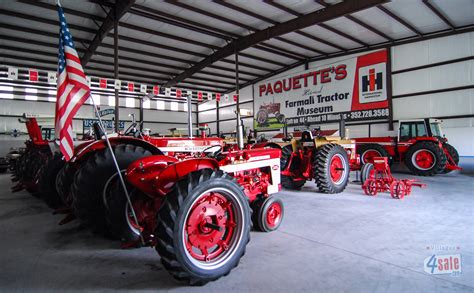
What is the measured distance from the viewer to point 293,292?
6.42ft

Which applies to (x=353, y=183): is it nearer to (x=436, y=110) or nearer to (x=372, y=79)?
(x=436, y=110)

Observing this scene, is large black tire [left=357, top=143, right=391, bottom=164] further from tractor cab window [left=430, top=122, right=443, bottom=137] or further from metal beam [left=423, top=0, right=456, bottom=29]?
metal beam [left=423, top=0, right=456, bottom=29]

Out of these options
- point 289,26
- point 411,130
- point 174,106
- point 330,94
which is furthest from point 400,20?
point 174,106

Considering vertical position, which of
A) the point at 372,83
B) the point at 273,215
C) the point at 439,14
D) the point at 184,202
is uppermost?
the point at 439,14

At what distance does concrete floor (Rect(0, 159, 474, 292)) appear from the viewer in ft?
6.88

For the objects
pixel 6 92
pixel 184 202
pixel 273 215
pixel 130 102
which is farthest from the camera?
pixel 130 102

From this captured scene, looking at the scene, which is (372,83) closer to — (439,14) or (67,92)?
(439,14)

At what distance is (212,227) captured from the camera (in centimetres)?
217

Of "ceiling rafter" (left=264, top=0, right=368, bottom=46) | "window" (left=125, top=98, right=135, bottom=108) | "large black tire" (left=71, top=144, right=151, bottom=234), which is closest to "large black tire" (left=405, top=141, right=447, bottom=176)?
"ceiling rafter" (left=264, top=0, right=368, bottom=46)

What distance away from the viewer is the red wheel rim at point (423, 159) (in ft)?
28.3

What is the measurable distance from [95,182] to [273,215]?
2125 millimetres

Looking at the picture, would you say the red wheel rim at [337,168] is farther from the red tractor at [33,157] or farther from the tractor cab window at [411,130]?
the red tractor at [33,157]

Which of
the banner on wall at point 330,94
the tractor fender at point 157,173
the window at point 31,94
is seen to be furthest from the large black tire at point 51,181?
the window at point 31,94

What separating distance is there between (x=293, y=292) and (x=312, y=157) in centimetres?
439
